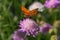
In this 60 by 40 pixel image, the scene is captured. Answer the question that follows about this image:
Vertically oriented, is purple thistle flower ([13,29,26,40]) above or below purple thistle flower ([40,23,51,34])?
below

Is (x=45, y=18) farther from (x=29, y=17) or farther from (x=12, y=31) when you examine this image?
(x=12, y=31)

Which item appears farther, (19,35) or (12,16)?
(12,16)

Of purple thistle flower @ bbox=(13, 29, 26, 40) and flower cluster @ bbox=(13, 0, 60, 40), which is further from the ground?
flower cluster @ bbox=(13, 0, 60, 40)

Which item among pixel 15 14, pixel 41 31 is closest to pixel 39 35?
pixel 41 31

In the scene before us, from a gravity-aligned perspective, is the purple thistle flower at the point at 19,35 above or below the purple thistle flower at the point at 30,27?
below

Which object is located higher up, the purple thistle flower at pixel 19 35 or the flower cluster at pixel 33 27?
the flower cluster at pixel 33 27

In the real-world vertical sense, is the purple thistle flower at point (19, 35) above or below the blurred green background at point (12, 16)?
below

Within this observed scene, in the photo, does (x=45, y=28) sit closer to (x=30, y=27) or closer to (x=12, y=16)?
(x=30, y=27)

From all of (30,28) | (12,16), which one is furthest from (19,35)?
(12,16)
